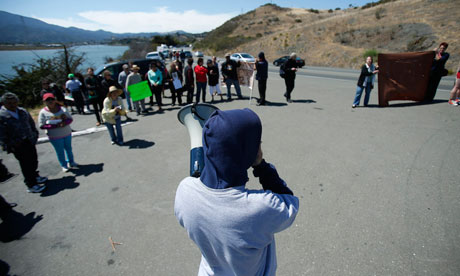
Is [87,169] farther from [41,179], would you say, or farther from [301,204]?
[301,204]

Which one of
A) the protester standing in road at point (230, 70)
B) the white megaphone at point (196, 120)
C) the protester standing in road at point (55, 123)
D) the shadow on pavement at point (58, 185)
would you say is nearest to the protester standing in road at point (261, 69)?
the protester standing in road at point (230, 70)

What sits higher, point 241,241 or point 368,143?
point 241,241

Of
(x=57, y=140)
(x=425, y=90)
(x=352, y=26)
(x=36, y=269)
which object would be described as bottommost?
(x=36, y=269)

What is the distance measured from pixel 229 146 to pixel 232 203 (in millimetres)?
255

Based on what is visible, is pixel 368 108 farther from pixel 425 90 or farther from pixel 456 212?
pixel 456 212

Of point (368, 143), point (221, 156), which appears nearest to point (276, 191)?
point (221, 156)

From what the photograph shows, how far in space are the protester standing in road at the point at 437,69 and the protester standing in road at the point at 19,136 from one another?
11.0 meters

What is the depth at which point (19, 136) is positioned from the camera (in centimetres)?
370

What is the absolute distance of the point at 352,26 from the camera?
32844 millimetres

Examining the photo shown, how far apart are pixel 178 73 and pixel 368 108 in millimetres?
7379

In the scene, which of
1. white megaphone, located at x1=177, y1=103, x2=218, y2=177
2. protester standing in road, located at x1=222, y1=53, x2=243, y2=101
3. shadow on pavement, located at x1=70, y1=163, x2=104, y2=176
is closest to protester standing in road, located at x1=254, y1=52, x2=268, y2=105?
protester standing in road, located at x1=222, y1=53, x2=243, y2=101

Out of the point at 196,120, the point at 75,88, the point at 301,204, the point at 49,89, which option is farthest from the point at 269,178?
the point at 75,88

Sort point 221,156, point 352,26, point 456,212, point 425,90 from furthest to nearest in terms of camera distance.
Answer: point 352,26 < point 425,90 < point 456,212 < point 221,156

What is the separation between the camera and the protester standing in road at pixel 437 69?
699 cm
